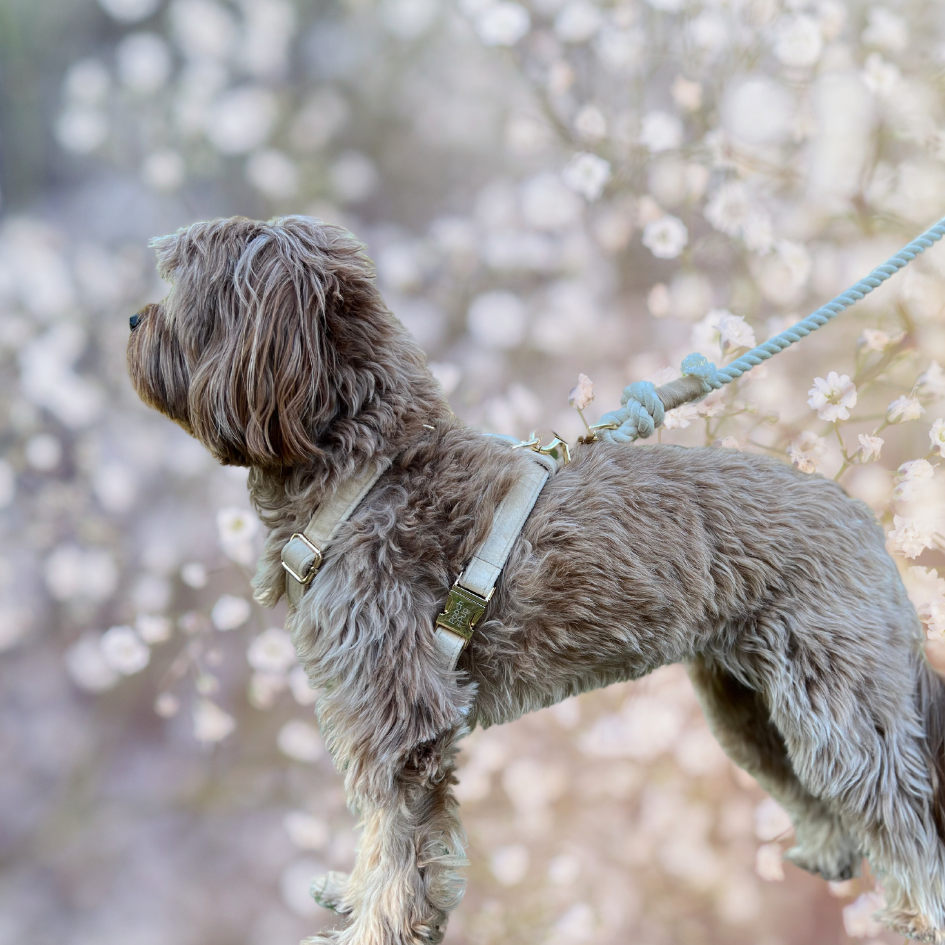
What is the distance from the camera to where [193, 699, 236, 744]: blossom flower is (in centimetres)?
251

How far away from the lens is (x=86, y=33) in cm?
271

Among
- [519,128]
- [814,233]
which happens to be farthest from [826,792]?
[519,128]

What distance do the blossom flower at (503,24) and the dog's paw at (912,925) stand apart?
7.97 ft

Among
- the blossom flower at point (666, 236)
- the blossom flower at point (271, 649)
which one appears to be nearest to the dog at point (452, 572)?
the blossom flower at point (666, 236)

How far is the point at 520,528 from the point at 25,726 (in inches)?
110

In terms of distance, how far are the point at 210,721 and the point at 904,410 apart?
230cm

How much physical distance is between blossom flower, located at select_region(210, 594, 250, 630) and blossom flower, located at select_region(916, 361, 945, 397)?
6.60ft

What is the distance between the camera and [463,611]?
1.15 metres

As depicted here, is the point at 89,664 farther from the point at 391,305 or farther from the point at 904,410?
the point at 904,410

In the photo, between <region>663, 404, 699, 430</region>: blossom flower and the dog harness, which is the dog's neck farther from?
<region>663, 404, 699, 430</region>: blossom flower

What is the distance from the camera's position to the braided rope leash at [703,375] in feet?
4.48

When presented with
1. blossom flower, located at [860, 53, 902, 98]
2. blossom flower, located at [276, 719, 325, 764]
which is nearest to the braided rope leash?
blossom flower, located at [860, 53, 902, 98]

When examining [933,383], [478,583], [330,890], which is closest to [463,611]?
[478,583]

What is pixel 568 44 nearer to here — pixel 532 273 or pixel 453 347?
pixel 532 273
